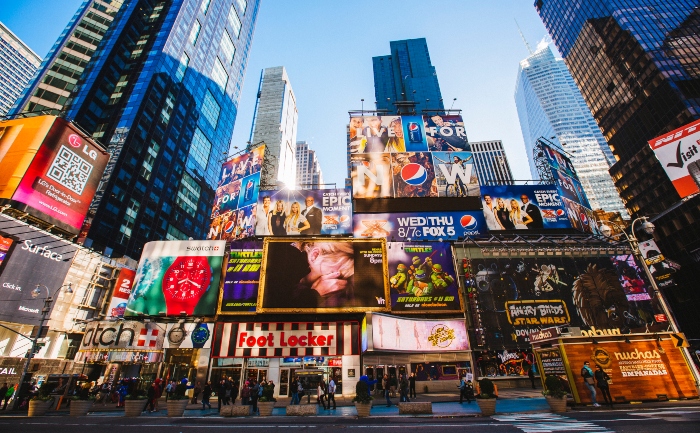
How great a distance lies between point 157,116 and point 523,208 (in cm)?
7407

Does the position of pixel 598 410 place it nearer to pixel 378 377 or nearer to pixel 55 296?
pixel 378 377

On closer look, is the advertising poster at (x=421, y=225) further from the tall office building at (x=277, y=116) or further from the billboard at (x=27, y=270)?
the tall office building at (x=277, y=116)

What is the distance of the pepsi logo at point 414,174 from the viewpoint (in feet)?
111

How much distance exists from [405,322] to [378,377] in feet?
18.4

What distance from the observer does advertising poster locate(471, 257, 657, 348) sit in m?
26.0

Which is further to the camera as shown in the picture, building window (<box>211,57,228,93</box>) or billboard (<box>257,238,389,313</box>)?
building window (<box>211,57,228,93</box>)

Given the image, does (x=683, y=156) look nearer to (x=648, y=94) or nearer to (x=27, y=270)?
(x=27, y=270)

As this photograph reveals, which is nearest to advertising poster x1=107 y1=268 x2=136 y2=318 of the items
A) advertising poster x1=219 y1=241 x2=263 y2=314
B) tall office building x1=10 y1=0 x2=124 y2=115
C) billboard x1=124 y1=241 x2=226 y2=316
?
billboard x1=124 y1=241 x2=226 y2=316

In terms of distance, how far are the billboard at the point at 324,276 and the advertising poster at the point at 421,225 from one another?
3.75 metres

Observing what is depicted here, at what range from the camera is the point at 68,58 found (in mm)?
70688

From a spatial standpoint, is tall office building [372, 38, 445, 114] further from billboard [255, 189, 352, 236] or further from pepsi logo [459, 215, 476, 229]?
billboard [255, 189, 352, 236]

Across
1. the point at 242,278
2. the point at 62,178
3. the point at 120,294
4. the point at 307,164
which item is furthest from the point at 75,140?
the point at 307,164

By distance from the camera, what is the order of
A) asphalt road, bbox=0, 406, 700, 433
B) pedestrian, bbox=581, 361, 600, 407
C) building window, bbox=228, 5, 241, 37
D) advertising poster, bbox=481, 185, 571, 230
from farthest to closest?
building window, bbox=228, 5, 241, 37
advertising poster, bbox=481, 185, 571, 230
pedestrian, bbox=581, 361, 600, 407
asphalt road, bbox=0, 406, 700, 433

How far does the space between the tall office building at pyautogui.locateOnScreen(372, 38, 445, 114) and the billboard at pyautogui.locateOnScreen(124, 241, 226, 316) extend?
106 m
